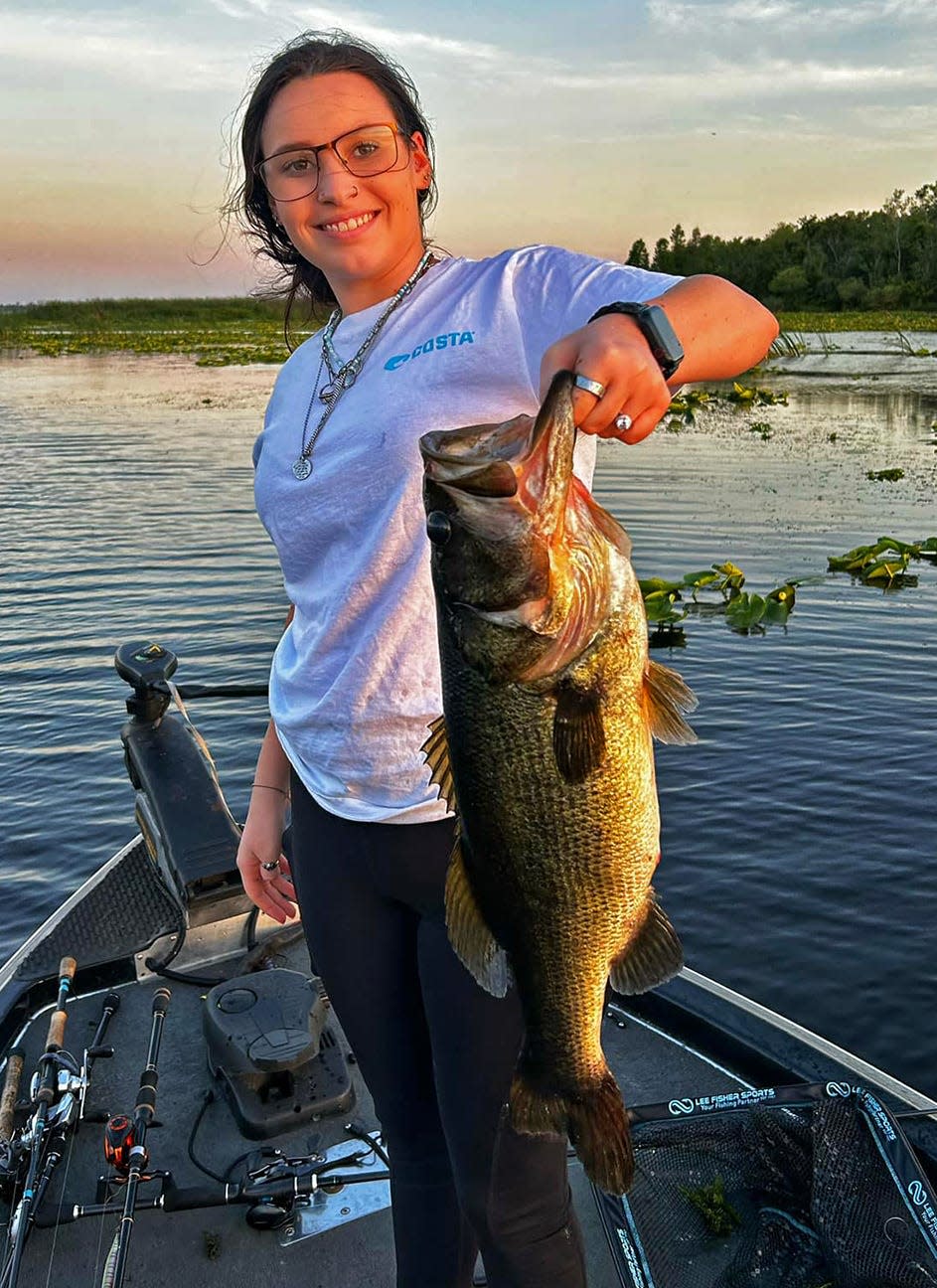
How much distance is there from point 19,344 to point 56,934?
84.3 meters

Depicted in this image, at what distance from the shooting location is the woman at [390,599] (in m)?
2.21

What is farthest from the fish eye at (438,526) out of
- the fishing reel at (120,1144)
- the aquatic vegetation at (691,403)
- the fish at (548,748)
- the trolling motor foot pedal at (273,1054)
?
the aquatic vegetation at (691,403)

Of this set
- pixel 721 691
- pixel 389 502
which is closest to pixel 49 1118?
pixel 389 502

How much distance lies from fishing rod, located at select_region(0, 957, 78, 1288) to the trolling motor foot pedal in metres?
0.60

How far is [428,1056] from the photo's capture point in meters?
2.55

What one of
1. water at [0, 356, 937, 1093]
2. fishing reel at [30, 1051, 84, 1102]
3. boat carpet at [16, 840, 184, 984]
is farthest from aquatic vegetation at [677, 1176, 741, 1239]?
water at [0, 356, 937, 1093]

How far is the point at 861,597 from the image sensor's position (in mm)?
15008

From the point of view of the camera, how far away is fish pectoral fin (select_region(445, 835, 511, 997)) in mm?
2168

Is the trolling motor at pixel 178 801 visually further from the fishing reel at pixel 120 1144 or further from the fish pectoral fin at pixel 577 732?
the fish pectoral fin at pixel 577 732

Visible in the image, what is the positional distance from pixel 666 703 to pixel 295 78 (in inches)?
61.8

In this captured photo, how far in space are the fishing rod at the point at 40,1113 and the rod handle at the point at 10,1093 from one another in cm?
11

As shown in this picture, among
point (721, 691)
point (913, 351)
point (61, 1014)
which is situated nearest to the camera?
point (61, 1014)

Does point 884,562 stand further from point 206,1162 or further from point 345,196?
point 345,196

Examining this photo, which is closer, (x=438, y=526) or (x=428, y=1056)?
(x=438, y=526)
